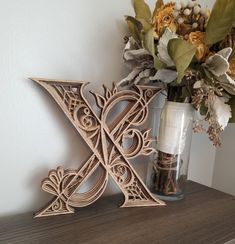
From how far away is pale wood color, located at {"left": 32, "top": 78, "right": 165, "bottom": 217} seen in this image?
682 mm

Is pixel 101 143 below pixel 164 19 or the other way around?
below

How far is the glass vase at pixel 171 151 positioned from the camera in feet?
2.67

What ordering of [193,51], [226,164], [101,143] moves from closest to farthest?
[193,51] → [101,143] → [226,164]

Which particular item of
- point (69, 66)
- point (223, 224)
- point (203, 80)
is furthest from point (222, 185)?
point (69, 66)

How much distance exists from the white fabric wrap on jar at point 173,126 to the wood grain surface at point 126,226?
177 millimetres

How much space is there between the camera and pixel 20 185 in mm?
699

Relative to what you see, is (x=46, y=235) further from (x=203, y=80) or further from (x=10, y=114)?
(x=203, y=80)

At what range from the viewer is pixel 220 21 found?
2.22 feet

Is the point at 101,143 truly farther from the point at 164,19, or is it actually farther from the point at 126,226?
the point at 164,19

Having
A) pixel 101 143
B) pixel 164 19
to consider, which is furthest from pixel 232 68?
pixel 101 143

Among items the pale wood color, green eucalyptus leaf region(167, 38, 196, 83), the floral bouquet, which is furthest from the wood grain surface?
→ green eucalyptus leaf region(167, 38, 196, 83)

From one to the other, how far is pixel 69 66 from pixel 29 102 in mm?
Answer: 145

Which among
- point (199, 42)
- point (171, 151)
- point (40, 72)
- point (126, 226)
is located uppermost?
point (199, 42)

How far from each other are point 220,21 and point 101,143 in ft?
1.39
